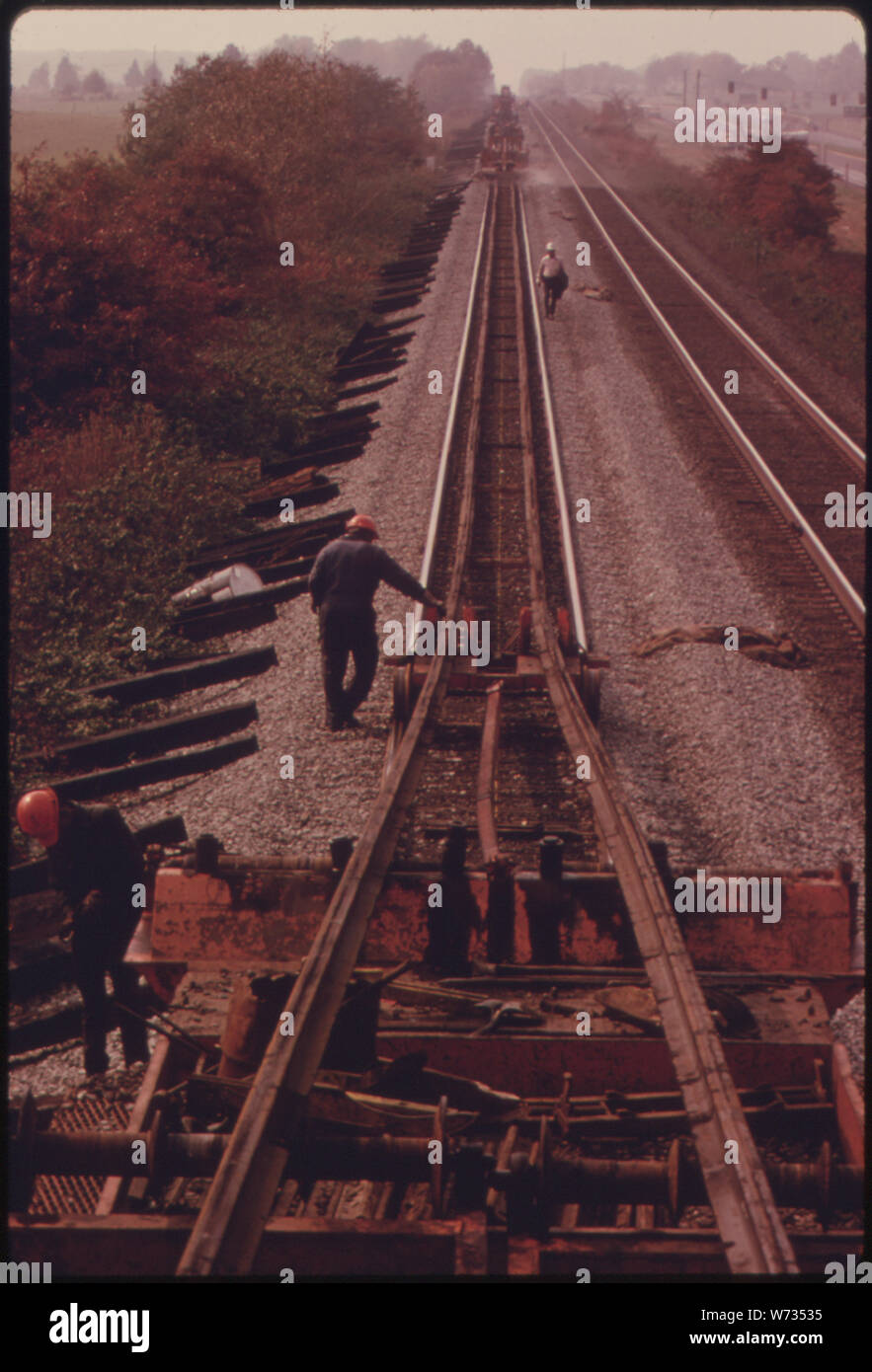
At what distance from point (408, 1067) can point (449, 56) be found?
450ft

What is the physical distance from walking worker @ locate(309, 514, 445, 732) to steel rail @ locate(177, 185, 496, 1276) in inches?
98.2

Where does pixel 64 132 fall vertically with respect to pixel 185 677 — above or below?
above

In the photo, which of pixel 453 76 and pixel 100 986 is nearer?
pixel 100 986

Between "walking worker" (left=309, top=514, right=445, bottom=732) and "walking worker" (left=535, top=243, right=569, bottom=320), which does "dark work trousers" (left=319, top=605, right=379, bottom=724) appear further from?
"walking worker" (left=535, top=243, right=569, bottom=320)

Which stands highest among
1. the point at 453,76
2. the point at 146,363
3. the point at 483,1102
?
the point at 453,76

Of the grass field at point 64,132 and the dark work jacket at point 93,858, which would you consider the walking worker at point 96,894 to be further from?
the grass field at point 64,132

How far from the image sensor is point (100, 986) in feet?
18.7

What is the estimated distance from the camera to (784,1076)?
506cm

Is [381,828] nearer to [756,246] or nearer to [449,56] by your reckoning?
[756,246]

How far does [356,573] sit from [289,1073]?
17.6 ft

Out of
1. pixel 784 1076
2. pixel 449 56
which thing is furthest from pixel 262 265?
pixel 449 56

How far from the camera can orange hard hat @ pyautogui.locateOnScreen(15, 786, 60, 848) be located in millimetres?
5793
